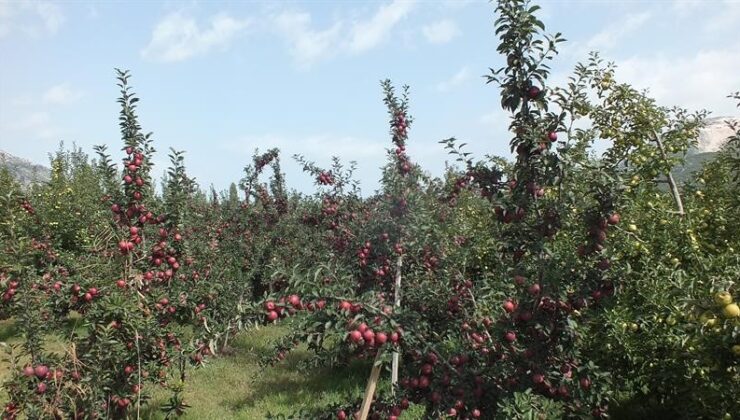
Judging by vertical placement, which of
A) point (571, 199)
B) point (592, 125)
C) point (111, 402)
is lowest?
point (111, 402)

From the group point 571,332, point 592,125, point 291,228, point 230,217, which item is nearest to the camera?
point 571,332

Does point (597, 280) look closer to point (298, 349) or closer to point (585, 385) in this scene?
point (585, 385)

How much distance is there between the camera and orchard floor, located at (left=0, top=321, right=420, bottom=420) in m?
6.43

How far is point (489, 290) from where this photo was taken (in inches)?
152

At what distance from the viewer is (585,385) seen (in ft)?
10.1

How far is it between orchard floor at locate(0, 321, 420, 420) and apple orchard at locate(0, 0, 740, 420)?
502mm

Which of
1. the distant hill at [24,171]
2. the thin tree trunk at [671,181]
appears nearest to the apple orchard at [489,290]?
the thin tree trunk at [671,181]

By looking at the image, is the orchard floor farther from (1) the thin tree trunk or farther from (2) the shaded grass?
(1) the thin tree trunk

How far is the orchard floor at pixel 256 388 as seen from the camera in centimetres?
643

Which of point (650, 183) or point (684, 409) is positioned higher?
point (650, 183)

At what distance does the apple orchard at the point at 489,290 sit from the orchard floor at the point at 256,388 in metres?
0.50

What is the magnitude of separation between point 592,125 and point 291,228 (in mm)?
6820

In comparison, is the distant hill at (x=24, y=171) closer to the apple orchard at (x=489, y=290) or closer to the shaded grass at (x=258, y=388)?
the shaded grass at (x=258, y=388)

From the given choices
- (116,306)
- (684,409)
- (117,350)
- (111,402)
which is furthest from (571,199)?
(111,402)
